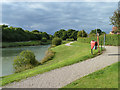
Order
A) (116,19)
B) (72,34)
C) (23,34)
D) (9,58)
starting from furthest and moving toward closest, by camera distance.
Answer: (72,34)
(23,34)
(9,58)
(116,19)

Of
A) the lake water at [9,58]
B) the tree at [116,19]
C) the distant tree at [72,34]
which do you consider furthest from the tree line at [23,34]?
the tree at [116,19]

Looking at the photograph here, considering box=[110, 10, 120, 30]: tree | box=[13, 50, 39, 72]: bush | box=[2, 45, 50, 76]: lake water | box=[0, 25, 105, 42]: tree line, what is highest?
box=[0, 25, 105, 42]: tree line

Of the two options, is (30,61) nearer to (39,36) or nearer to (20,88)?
(20,88)

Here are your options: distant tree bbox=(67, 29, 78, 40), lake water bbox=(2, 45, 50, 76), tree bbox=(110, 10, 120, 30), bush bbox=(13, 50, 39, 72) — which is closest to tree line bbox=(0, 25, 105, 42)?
distant tree bbox=(67, 29, 78, 40)

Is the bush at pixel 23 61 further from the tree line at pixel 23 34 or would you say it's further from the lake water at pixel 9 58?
the tree line at pixel 23 34

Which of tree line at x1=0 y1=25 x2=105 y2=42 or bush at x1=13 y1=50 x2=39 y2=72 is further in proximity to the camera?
tree line at x1=0 y1=25 x2=105 y2=42

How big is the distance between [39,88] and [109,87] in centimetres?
290

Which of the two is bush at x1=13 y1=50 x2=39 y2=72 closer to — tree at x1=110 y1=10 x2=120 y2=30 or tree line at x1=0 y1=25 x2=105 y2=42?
tree at x1=110 y1=10 x2=120 y2=30

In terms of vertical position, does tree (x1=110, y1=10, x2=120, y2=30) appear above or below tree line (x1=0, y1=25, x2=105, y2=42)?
below

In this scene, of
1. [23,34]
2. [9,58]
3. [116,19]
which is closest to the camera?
[116,19]

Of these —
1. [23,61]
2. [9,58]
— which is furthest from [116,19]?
[9,58]

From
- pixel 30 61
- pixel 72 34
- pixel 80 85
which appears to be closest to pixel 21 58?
pixel 30 61

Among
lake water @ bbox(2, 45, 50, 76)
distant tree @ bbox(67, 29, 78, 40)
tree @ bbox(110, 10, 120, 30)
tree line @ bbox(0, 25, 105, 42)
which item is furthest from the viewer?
distant tree @ bbox(67, 29, 78, 40)

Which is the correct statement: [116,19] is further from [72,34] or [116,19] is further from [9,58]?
[72,34]
